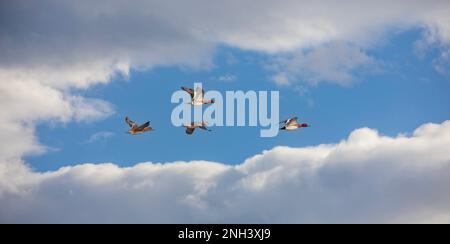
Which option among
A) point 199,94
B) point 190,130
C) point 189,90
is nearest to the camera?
point 189,90

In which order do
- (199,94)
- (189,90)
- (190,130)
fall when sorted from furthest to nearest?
(190,130), (199,94), (189,90)

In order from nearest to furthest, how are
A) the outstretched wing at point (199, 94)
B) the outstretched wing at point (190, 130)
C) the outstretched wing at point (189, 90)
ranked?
1. the outstretched wing at point (189, 90)
2. the outstretched wing at point (199, 94)
3. the outstretched wing at point (190, 130)

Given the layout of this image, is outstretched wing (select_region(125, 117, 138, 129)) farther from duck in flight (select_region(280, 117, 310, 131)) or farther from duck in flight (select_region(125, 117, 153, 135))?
duck in flight (select_region(280, 117, 310, 131))

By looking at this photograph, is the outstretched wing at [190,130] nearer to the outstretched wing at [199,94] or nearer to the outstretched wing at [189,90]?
the outstretched wing at [199,94]

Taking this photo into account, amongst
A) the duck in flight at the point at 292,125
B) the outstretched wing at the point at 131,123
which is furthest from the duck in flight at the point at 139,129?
the duck in flight at the point at 292,125

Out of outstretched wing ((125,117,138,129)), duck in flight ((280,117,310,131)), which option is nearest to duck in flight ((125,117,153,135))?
outstretched wing ((125,117,138,129))

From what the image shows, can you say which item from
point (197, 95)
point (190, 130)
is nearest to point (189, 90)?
point (197, 95)

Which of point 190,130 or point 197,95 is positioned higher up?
point 197,95

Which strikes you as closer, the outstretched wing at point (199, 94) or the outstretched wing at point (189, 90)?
the outstretched wing at point (189, 90)

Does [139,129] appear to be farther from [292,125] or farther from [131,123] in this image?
[292,125]
